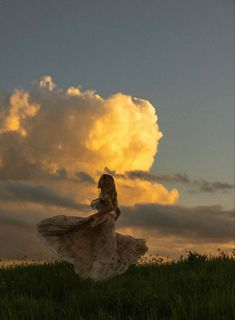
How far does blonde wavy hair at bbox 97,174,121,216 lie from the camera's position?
15188 millimetres

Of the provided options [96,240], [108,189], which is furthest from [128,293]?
[108,189]

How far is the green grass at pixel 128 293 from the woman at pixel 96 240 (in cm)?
50

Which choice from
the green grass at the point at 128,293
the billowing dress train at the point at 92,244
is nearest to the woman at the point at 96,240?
the billowing dress train at the point at 92,244

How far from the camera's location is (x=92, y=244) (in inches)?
603

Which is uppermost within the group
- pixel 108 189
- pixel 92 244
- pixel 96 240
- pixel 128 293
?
pixel 108 189

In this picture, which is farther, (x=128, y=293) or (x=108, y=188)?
(x=108, y=188)

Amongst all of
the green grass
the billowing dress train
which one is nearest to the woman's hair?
the billowing dress train

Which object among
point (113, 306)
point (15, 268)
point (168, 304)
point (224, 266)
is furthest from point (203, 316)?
point (15, 268)

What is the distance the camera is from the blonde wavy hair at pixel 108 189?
1519cm

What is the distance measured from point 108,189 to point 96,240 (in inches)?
54.9

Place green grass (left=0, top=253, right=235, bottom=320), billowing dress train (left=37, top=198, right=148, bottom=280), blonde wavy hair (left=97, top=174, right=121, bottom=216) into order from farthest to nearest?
blonde wavy hair (left=97, top=174, right=121, bottom=216) → billowing dress train (left=37, top=198, right=148, bottom=280) → green grass (left=0, top=253, right=235, bottom=320)

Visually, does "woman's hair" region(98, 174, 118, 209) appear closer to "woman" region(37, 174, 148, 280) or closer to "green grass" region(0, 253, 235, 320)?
"woman" region(37, 174, 148, 280)

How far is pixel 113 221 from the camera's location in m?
15.2

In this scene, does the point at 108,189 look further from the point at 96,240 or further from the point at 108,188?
the point at 96,240
